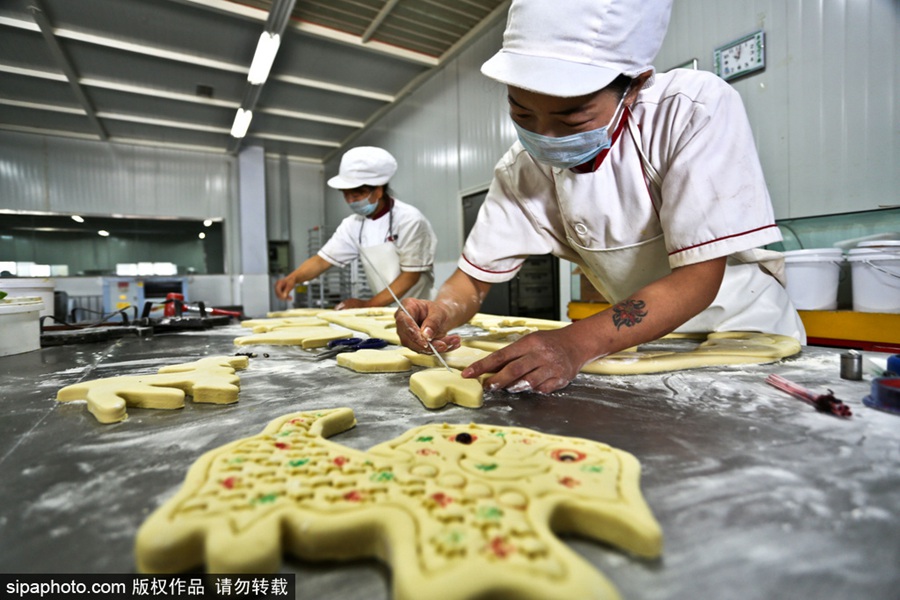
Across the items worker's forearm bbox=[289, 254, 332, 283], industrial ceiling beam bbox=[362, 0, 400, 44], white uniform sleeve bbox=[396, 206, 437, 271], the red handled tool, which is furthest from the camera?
industrial ceiling beam bbox=[362, 0, 400, 44]

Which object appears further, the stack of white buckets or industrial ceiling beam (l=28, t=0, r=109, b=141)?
industrial ceiling beam (l=28, t=0, r=109, b=141)

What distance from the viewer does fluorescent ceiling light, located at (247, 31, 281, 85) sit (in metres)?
4.80

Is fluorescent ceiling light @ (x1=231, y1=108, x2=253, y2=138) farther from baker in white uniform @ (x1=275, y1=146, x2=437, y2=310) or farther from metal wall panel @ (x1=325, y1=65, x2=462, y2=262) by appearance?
baker in white uniform @ (x1=275, y1=146, x2=437, y2=310)

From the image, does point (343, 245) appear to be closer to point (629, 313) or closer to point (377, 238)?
point (377, 238)

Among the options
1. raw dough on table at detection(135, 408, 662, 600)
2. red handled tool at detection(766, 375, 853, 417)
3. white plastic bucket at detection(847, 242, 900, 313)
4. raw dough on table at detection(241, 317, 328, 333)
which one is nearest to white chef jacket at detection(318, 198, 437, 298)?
raw dough on table at detection(241, 317, 328, 333)

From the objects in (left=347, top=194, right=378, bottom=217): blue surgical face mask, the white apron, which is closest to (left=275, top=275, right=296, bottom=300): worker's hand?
(left=347, top=194, right=378, bottom=217): blue surgical face mask

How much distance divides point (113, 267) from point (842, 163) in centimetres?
1032

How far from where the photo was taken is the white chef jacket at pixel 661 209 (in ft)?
3.60

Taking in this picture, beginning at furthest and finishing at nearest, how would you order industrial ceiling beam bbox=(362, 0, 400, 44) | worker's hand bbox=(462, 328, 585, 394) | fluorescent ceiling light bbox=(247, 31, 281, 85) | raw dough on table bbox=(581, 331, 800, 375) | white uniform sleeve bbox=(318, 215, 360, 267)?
fluorescent ceiling light bbox=(247, 31, 281, 85), industrial ceiling beam bbox=(362, 0, 400, 44), white uniform sleeve bbox=(318, 215, 360, 267), raw dough on table bbox=(581, 331, 800, 375), worker's hand bbox=(462, 328, 585, 394)

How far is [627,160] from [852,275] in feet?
6.48

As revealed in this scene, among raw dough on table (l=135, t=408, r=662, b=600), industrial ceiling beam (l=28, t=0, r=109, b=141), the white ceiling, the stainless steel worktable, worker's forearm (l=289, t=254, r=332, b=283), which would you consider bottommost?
the stainless steel worktable

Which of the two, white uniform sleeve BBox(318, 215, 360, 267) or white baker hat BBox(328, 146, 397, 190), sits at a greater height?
white baker hat BBox(328, 146, 397, 190)

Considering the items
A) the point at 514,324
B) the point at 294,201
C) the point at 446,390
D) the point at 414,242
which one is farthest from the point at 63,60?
the point at 446,390

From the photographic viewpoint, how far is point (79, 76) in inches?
233
